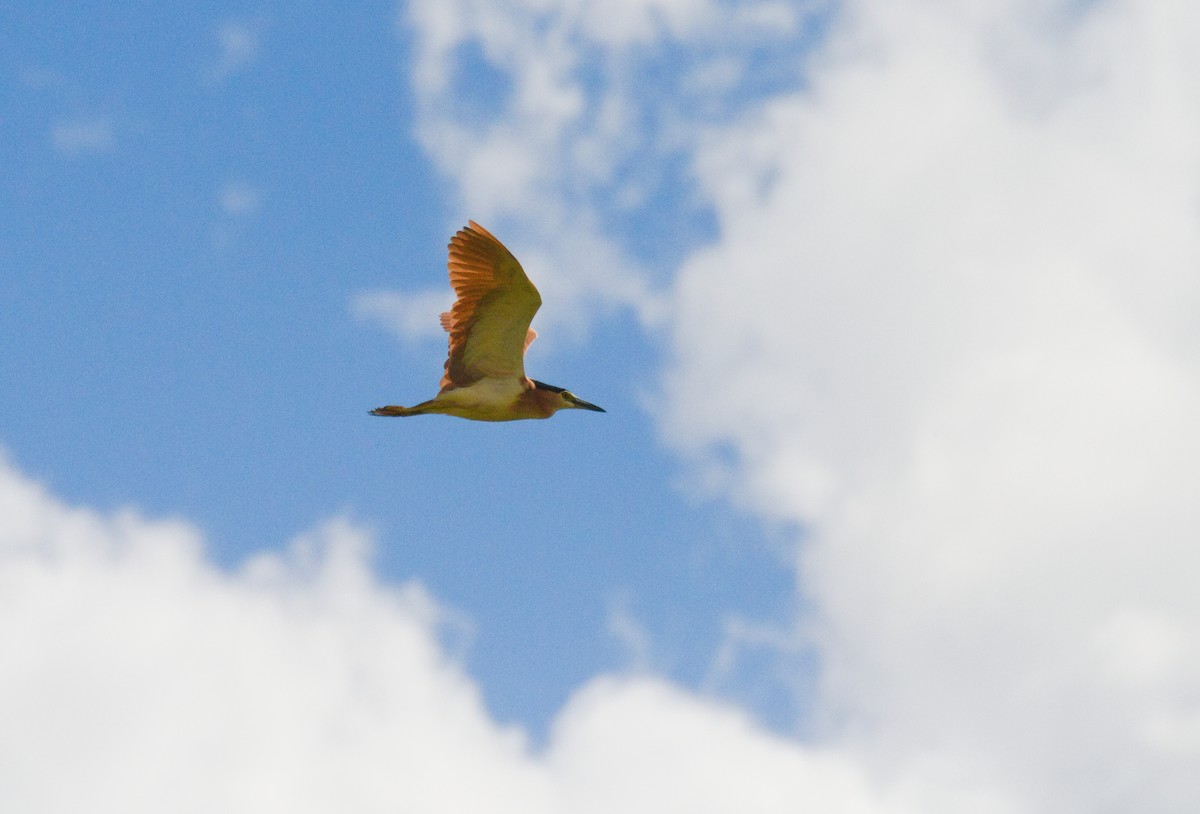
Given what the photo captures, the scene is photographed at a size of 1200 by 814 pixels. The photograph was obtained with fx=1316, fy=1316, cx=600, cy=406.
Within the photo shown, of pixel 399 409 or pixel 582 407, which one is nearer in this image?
pixel 399 409

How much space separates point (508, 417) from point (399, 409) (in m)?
1.52

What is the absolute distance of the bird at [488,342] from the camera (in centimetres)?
1482

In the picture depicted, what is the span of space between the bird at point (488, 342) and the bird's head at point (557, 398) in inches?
0.5

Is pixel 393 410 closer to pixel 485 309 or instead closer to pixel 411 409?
pixel 411 409

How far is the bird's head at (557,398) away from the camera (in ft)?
54.8

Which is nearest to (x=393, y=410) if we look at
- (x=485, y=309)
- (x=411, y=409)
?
(x=411, y=409)

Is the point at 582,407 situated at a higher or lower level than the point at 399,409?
higher

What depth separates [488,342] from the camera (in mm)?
15758

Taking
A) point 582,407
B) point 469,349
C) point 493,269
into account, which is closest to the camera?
point 493,269

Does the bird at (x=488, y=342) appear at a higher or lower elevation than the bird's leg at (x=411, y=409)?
higher

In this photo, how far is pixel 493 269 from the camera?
1485 cm

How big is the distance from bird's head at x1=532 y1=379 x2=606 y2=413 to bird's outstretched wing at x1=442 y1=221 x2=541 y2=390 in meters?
0.58

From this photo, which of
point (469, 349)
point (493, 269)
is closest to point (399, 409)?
point (469, 349)

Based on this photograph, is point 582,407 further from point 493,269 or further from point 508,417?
point 493,269
